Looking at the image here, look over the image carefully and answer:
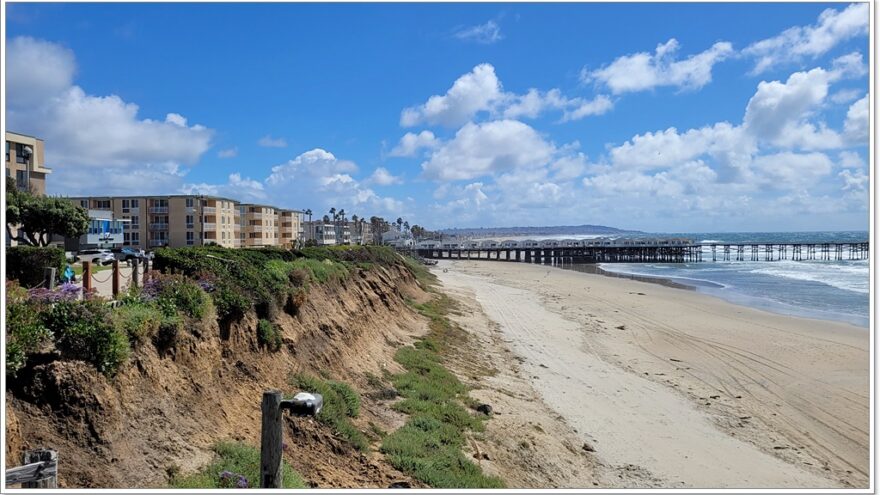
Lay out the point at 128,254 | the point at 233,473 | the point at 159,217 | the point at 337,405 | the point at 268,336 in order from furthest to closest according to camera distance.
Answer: the point at 159,217 < the point at 128,254 < the point at 268,336 < the point at 337,405 < the point at 233,473

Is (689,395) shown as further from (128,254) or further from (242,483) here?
(128,254)

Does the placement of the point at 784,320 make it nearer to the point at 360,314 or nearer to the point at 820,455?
the point at 820,455

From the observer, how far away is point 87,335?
723 cm

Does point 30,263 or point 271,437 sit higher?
point 30,263

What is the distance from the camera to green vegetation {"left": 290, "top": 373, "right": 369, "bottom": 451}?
33.1 ft

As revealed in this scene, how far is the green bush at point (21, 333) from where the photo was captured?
626 cm

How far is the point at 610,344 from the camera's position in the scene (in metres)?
24.7

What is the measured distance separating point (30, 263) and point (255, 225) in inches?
2755

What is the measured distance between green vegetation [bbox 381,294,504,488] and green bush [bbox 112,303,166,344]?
14.8 ft

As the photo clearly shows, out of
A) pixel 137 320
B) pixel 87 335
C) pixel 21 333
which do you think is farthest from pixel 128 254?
pixel 21 333

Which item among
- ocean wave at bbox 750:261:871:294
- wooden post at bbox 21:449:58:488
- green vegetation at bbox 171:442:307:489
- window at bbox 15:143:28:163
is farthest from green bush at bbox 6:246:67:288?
ocean wave at bbox 750:261:871:294

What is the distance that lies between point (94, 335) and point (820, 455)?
14.8 metres

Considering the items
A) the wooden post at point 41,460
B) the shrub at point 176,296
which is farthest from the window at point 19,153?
the wooden post at point 41,460

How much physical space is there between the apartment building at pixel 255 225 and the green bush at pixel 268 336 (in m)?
68.9
